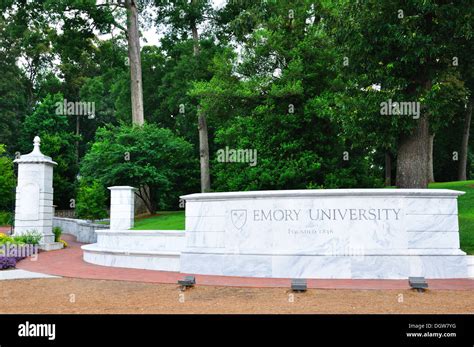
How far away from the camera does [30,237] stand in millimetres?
18781

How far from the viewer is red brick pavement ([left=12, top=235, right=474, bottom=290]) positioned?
1012 centimetres

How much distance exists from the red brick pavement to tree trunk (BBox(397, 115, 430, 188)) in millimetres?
5904

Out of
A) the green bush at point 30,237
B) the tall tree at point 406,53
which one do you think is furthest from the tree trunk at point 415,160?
the green bush at point 30,237

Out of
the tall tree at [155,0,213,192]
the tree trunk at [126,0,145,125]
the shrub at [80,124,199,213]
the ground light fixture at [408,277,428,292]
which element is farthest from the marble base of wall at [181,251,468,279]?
the tree trunk at [126,0,145,125]

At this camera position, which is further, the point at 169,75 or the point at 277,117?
the point at 169,75

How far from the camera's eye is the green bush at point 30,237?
18.5 m

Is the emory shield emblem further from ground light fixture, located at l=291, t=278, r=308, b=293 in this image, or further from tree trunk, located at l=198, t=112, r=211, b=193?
tree trunk, located at l=198, t=112, r=211, b=193

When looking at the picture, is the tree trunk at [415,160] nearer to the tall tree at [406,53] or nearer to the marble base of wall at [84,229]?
the tall tree at [406,53]

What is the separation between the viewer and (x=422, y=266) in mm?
11188

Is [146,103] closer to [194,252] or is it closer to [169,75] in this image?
[169,75]

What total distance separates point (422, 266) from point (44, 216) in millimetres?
15699

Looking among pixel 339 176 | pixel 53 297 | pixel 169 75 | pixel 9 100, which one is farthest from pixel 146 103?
pixel 53 297

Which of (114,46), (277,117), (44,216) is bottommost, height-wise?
(44,216)

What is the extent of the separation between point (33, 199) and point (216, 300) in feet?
46.2
